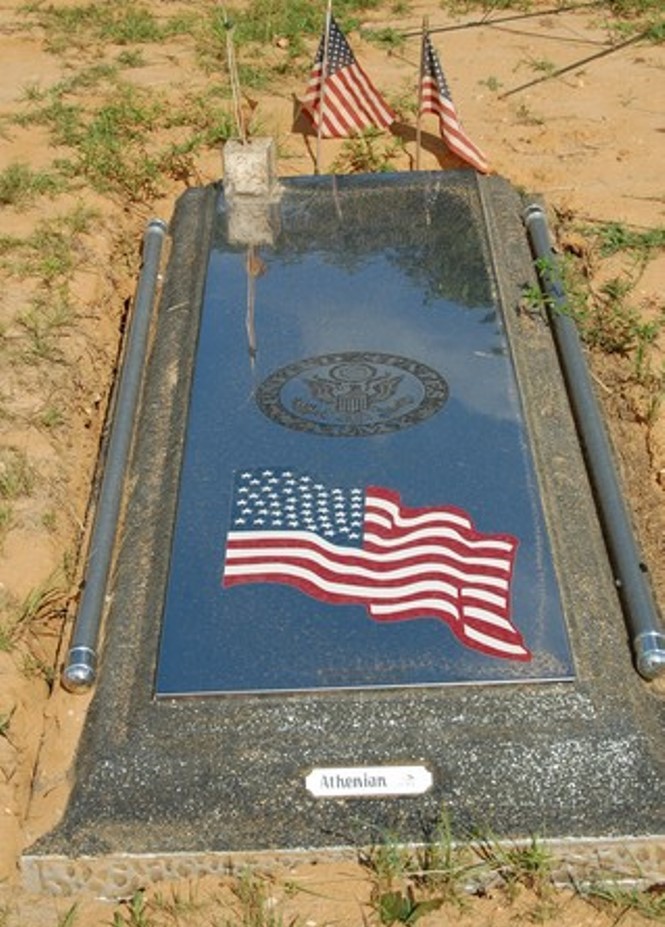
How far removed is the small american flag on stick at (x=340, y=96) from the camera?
8.18 metres

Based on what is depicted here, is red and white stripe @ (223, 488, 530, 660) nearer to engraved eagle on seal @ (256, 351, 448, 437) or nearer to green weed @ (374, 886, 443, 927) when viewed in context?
engraved eagle on seal @ (256, 351, 448, 437)

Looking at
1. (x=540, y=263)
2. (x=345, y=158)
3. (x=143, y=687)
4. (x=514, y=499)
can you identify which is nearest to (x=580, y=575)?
(x=514, y=499)

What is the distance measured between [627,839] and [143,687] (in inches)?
60.6

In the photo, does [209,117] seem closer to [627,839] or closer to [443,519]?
[443,519]

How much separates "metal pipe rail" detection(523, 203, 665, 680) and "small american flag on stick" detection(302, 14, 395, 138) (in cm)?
172

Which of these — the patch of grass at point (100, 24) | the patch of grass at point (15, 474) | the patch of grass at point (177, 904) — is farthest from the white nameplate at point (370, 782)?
the patch of grass at point (100, 24)

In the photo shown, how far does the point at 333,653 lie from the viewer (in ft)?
15.6

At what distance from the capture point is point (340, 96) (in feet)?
27.6

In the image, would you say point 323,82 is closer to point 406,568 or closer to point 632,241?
point 632,241

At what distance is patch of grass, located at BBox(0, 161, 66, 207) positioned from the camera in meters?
8.18

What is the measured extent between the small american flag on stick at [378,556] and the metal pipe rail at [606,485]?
1.33 ft

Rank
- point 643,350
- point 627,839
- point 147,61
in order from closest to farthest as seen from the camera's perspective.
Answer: point 627,839, point 643,350, point 147,61

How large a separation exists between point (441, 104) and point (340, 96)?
0.78m

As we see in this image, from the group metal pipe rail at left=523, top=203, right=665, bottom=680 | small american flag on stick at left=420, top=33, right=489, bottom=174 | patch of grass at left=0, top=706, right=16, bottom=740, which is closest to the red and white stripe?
metal pipe rail at left=523, top=203, right=665, bottom=680
